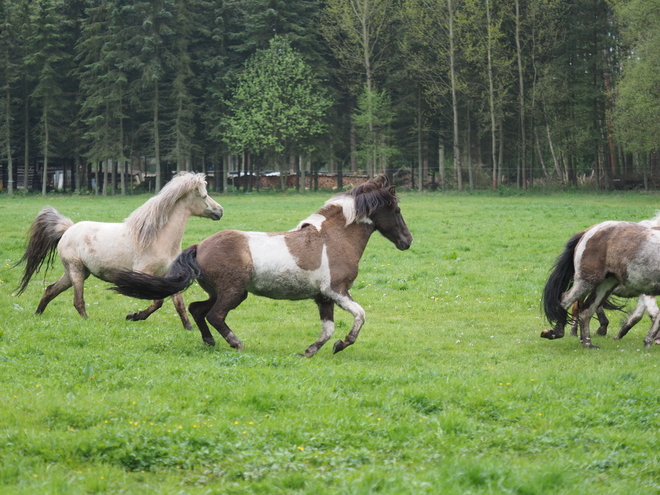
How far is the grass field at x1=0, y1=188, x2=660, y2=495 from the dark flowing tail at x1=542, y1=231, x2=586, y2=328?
0.41 m

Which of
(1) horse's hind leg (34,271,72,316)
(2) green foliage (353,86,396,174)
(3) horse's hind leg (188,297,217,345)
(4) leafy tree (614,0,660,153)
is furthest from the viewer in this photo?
(2) green foliage (353,86,396,174)

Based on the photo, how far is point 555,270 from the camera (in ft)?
35.9

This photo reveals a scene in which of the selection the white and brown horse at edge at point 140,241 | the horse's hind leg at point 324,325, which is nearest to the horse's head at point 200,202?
the white and brown horse at edge at point 140,241

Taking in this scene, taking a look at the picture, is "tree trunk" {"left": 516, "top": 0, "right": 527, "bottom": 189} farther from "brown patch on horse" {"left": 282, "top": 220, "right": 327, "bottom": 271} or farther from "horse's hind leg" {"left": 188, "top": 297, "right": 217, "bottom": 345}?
"horse's hind leg" {"left": 188, "top": 297, "right": 217, "bottom": 345}

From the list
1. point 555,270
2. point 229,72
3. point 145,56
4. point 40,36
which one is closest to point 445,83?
point 229,72

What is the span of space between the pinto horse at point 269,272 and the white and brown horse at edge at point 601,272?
300cm

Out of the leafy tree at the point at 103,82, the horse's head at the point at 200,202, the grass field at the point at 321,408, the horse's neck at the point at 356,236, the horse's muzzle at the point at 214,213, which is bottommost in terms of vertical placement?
the grass field at the point at 321,408

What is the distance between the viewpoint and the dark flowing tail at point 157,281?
9.02 metres

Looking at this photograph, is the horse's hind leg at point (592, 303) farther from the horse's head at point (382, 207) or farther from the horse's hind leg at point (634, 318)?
the horse's head at point (382, 207)

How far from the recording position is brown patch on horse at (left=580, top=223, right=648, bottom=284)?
10125 millimetres

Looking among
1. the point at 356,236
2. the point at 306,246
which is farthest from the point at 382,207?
the point at 306,246

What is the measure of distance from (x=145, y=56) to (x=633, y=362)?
51338 mm

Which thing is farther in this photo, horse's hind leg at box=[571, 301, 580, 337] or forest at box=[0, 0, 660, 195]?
forest at box=[0, 0, 660, 195]

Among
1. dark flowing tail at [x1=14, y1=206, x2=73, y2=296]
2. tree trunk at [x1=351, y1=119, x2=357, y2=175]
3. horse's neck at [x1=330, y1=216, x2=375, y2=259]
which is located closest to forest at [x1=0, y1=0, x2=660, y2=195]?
tree trunk at [x1=351, y1=119, x2=357, y2=175]
